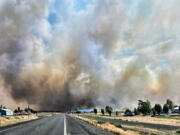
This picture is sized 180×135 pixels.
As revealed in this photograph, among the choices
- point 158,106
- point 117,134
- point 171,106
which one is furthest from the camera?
point 171,106

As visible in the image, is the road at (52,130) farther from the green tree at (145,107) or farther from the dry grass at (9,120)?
the green tree at (145,107)

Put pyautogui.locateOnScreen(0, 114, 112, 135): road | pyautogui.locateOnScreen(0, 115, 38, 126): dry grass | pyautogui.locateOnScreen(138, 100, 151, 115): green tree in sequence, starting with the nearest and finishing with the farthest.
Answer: pyautogui.locateOnScreen(0, 114, 112, 135): road < pyautogui.locateOnScreen(0, 115, 38, 126): dry grass < pyautogui.locateOnScreen(138, 100, 151, 115): green tree

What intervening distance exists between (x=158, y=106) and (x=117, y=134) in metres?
145

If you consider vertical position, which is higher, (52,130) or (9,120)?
(52,130)

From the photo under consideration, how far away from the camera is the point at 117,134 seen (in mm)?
24109

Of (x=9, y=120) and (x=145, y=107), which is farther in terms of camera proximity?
(x=145, y=107)

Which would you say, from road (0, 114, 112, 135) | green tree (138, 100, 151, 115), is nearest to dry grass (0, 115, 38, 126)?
road (0, 114, 112, 135)

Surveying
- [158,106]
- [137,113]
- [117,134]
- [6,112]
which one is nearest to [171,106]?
[158,106]

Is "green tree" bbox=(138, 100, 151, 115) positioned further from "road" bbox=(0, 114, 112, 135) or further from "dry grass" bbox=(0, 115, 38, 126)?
"road" bbox=(0, 114, 112, 135)

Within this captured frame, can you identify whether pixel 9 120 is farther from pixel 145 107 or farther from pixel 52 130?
pixel 145 107

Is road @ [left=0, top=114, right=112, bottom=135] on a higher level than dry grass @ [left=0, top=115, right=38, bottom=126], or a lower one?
higher

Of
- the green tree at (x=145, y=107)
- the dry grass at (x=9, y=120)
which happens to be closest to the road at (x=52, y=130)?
the dry grass at (x=9, y=120)

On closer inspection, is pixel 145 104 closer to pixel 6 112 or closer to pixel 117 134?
pixel 6 112

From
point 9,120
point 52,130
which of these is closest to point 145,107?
point 9,120
